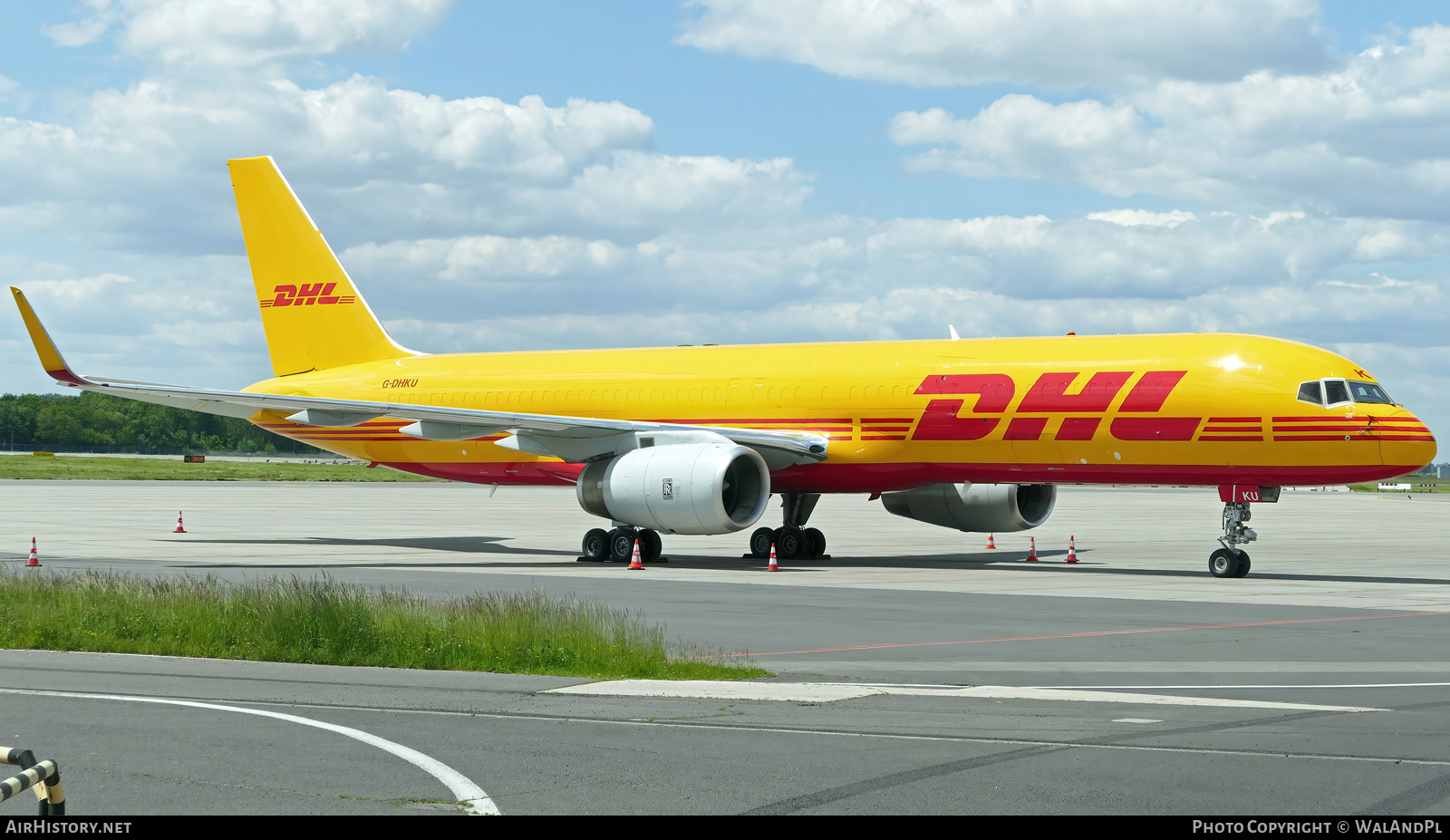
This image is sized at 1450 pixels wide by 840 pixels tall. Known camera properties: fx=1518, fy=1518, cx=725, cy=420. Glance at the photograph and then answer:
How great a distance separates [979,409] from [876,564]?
3.74m

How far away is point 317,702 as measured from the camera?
1128 centimetres

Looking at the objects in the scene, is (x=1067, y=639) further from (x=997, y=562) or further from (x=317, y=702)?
(x=997, y=562)

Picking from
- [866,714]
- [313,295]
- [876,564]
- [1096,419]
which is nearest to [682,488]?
[876,564]

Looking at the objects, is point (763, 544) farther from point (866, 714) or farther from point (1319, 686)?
point (866, 714)

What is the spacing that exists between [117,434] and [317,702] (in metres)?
182

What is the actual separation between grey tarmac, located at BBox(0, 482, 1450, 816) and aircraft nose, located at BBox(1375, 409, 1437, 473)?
6.55 feet

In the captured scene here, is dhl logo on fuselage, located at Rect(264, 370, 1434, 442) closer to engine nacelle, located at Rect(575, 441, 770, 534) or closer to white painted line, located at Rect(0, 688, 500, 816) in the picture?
engine nacelle, located at Rect(575, 441, 770, 534)

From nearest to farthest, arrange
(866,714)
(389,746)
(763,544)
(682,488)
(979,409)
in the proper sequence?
(389,746) → (866,714) → (682,488) → (979,409) → (763,544)

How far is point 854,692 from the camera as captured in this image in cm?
1177

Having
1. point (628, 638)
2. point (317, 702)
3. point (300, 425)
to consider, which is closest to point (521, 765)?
point (317, 702)

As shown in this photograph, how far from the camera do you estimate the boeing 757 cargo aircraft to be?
2525cm

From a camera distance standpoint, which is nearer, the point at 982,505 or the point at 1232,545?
the point at 1232,545

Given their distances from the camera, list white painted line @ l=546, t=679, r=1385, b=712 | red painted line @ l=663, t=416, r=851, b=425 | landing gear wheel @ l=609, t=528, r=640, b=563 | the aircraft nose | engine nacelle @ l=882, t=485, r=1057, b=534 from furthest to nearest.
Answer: engine nacelle @ l=882, t=485, r=1057, b=534, red painted line @ l=663, t=416, r=851, b=425, landing gear wheel @ l=609, t=528, r=640, b=563, the aircraft nose, white painted line @ l=546, t=679, r=1385, b=712

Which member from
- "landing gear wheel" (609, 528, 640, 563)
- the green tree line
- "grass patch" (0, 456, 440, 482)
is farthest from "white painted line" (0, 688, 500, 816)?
the green tree line
